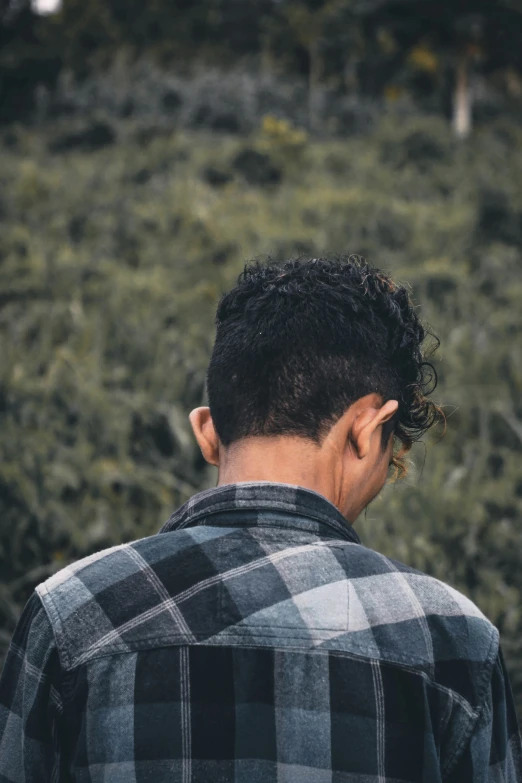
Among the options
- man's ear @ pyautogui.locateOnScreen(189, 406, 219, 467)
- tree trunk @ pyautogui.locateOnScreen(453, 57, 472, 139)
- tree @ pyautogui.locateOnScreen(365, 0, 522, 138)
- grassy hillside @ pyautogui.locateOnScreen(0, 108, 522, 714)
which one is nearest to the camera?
man's ear @ pyautogui.locateOnScreen(189, 406, 219, 467)

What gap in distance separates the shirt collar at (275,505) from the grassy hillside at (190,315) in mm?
1144

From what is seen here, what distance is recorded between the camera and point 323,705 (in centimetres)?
118

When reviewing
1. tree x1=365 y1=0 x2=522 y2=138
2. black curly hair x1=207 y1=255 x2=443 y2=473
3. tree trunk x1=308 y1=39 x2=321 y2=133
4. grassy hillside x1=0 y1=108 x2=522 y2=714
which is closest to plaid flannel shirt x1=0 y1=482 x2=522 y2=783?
black curly hair x1=207 y1=255 x2=443 y2=473

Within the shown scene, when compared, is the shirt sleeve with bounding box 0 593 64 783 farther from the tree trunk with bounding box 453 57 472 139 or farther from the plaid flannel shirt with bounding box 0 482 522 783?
the tree trunk with bounding box 453 57 472 139

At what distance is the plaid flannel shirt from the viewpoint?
118 centimetres

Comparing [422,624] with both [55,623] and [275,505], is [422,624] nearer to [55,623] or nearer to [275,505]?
[275,505]

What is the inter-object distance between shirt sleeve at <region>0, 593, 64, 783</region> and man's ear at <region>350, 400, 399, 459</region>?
53 centimetres

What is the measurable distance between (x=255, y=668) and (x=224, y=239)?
906 centimetres

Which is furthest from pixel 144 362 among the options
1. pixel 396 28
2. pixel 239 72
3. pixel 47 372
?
pixel 239 72

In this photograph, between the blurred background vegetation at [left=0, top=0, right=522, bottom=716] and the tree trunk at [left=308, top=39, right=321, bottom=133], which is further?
the tree trunk at [left=308, top=39, right=321, bottom=133]

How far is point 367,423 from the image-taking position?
1.35 metres

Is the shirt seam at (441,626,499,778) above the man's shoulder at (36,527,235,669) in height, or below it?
below

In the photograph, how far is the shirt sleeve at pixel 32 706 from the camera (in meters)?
1.23

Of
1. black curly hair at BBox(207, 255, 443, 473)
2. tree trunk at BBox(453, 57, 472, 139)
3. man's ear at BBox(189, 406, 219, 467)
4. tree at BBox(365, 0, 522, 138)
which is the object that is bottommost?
man's ear at BBox(189, 406, 219, 467)
